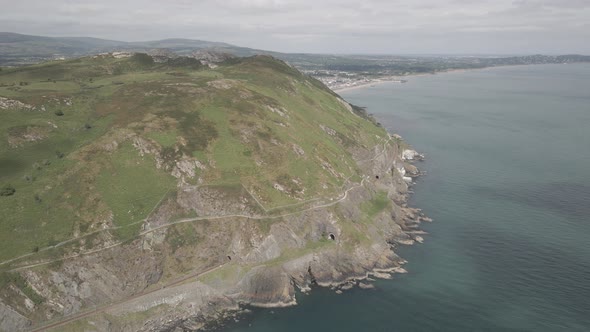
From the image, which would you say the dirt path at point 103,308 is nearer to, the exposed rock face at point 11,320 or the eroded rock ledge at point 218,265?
the eroded rock ledge at point 218,265

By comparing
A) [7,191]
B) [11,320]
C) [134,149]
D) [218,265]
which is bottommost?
[11,320]

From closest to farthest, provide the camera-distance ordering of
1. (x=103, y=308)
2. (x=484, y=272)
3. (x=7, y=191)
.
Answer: (x=103, y=308), (x=7, y=191), (x=484, y=272)

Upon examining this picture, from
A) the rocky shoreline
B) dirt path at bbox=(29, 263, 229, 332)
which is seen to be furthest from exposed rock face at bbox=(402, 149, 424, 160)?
dirt path at bbox=(29, 263, 229, 332)

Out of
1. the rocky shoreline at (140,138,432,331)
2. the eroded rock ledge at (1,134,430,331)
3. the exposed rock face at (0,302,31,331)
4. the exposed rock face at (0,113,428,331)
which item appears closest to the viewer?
the exposed rock face at (0,302,31,331)

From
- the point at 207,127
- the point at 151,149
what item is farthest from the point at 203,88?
the point at 151,149

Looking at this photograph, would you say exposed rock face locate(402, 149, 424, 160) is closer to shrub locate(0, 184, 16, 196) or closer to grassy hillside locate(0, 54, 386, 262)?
grassy hillside locate(0, 54, 386, 262)

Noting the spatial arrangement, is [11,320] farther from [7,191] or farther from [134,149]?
[134,149]

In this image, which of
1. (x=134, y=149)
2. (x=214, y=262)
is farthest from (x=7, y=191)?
(x=214, y=262)
